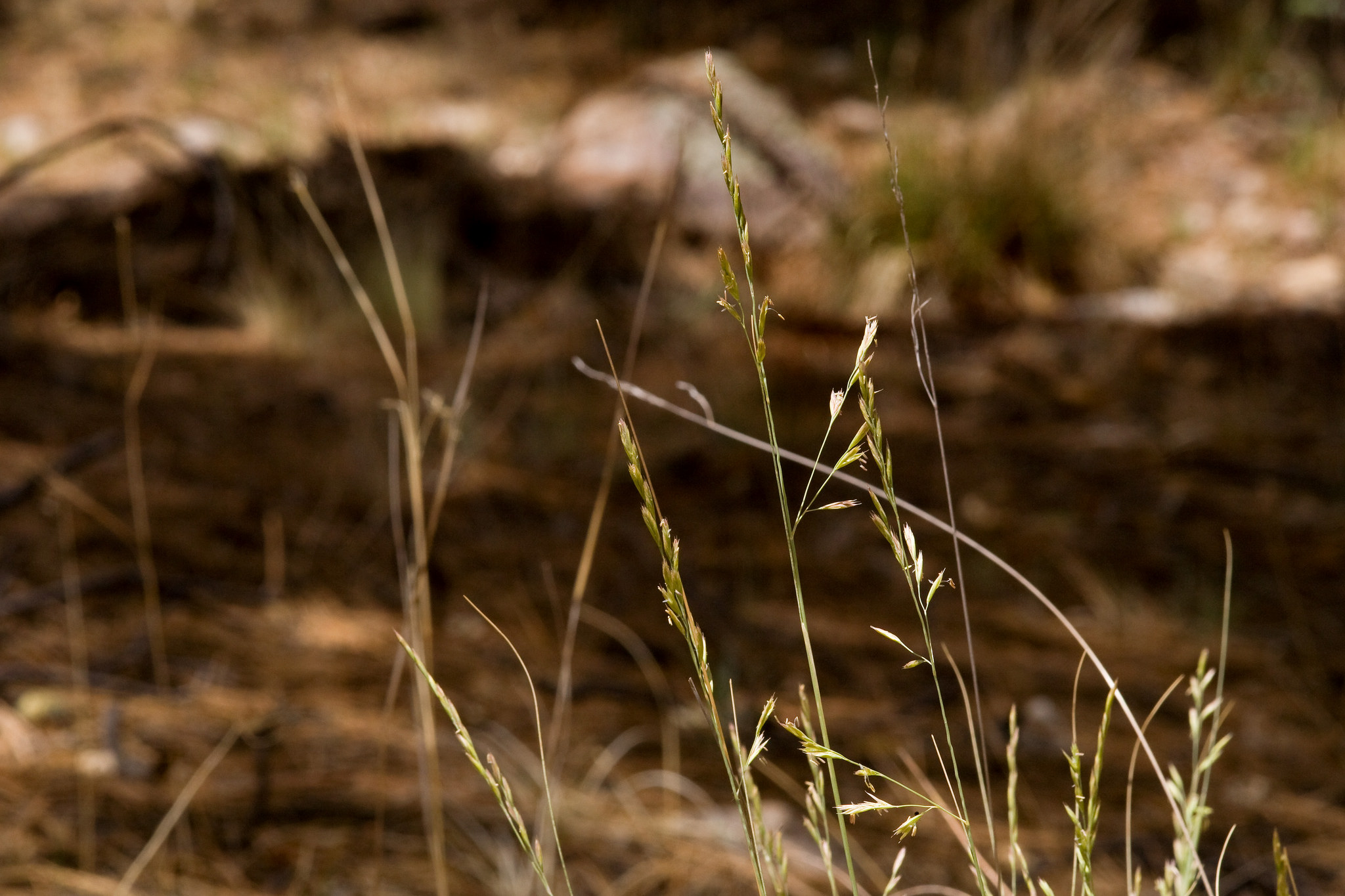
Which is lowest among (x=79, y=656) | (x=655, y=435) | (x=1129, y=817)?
(x=655, y=435)

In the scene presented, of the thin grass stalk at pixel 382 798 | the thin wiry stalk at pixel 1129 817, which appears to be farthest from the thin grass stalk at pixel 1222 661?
the thin grass stalk at pixel 382 798

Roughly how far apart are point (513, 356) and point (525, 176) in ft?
5.22

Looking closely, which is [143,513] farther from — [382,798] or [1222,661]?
[1222,661]

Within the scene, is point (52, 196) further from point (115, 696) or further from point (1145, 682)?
point (1145, 682)

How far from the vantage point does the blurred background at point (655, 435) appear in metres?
1.29

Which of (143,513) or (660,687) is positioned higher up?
(143,513)

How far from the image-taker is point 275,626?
172cm

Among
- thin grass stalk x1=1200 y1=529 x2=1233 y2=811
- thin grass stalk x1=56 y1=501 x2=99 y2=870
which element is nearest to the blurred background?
thin grass stalk x1=56 y1=501 x2=99 y2=870

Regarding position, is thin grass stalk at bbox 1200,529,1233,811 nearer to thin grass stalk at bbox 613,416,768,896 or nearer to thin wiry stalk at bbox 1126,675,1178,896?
thin wiry stalk at bbox 1126,675,1178,896

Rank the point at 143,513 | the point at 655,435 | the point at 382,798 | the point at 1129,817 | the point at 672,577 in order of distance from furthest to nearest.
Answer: the point at 655,435
the point at 143,513
the point at 382,798
the point at 1129,817
the point at 672,577

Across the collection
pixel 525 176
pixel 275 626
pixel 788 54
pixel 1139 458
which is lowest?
pixel 1139 458

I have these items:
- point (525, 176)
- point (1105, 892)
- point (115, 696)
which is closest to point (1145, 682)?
point (1105, 892)

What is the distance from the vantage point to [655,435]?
2807mm

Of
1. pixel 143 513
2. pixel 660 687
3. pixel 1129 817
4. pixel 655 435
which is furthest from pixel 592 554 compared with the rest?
pixel 655 435
